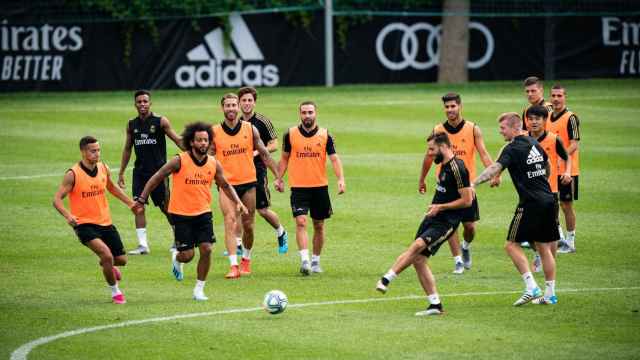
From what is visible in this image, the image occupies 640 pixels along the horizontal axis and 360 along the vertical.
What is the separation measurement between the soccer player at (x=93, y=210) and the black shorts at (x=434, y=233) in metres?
3.77

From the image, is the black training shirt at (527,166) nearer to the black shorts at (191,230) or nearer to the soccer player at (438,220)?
the soccer player at (438,220)

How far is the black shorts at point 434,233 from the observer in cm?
1416

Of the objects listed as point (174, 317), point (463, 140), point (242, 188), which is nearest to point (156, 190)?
point (242, 188)

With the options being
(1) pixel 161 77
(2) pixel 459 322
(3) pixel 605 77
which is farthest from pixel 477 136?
(3) pixel 605 77

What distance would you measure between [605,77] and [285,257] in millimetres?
27714

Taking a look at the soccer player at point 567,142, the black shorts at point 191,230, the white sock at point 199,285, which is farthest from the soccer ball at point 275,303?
the soccer player at point 567,142

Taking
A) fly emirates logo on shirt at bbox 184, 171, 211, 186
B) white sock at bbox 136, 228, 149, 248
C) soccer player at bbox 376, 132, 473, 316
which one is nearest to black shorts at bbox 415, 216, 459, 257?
soccer player at bbox 376, 132, 473, 316

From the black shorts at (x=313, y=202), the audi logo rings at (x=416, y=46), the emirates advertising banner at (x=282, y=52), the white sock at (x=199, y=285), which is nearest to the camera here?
the white sock at (x=199, y=285)

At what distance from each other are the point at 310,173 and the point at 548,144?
3329 millimetres

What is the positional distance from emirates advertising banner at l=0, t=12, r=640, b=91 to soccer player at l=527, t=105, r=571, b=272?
23.9m

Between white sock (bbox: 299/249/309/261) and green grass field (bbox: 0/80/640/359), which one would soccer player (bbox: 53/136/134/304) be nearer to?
green grass field (bbox: 0/80/640/359)

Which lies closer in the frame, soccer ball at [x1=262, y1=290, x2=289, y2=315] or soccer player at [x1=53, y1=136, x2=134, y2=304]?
soccer ball at [x1=262, y1=290, x2=289, y2=315]

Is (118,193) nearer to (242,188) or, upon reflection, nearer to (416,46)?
(242,188)

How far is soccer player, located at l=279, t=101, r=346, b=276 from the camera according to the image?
680 inches
